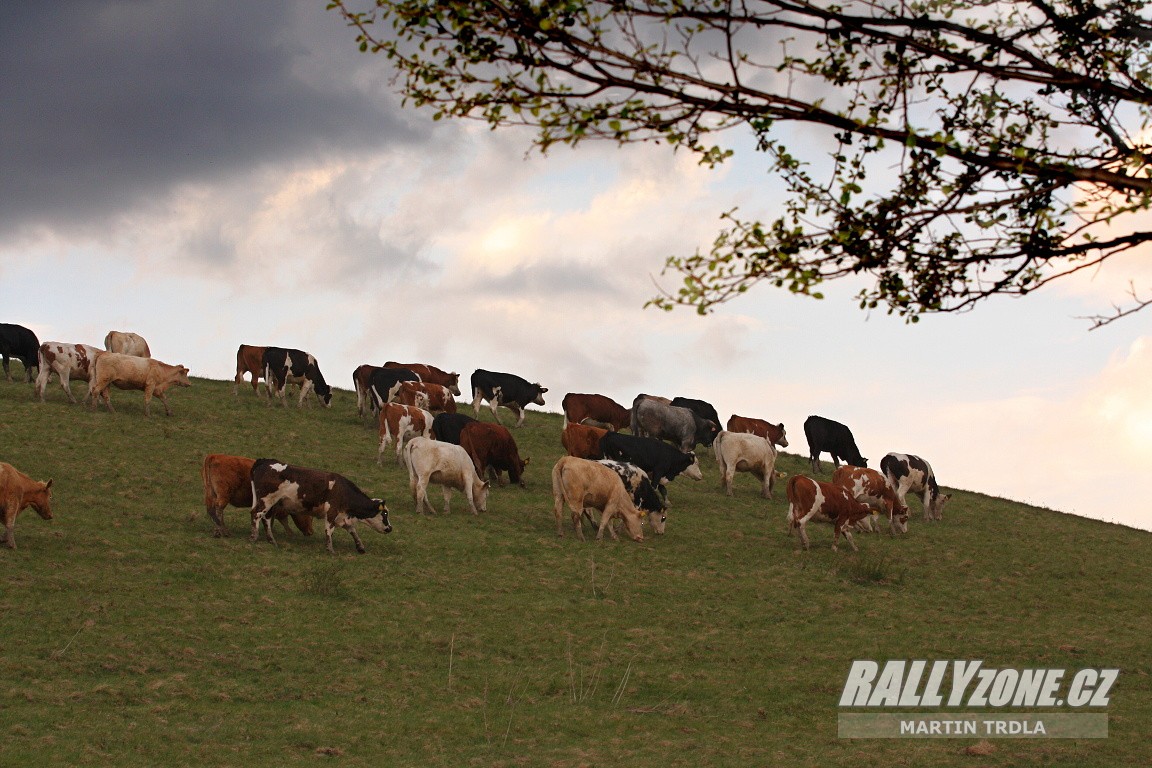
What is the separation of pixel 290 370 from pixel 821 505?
55.8 feet

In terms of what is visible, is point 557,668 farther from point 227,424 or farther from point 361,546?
point 227,424

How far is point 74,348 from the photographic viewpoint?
3003cm

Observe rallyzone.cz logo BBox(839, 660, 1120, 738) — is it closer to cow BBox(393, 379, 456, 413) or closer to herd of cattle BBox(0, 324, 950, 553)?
herd of cattle BBox(0, 324, 950, 553)

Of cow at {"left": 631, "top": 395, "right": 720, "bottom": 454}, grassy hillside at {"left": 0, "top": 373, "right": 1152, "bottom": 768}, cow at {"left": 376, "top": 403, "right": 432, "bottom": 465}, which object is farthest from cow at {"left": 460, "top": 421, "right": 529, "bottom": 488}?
cow at {"left": 631, "top": 395, "right": 720, "bottom": 454}

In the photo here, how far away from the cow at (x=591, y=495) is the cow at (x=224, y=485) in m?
4.98

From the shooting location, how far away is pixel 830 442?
34.8 m

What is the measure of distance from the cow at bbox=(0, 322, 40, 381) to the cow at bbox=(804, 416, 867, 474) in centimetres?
2239

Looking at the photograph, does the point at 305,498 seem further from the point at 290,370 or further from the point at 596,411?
the point at 596,411

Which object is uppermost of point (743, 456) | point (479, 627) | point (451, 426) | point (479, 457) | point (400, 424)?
A: point (743, 456)

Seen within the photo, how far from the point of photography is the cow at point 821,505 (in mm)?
23219

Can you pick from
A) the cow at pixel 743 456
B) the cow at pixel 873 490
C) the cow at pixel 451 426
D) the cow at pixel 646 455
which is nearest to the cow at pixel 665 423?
the cow at pixel 743 456

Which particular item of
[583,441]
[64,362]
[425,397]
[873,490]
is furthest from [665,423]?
[64,362]

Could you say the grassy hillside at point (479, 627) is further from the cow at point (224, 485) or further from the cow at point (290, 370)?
the cow at point (290, 370)

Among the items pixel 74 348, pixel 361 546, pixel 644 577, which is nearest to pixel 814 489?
pixel 644 577
